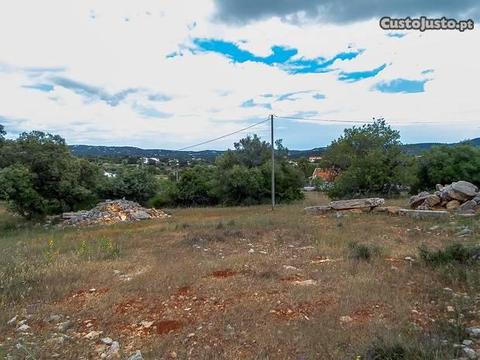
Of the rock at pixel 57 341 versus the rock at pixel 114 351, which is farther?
the rock at pixel 57 341

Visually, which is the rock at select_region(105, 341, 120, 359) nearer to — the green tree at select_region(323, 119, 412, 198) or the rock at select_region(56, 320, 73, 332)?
the rock at select_region(56, 320, 73, 332)

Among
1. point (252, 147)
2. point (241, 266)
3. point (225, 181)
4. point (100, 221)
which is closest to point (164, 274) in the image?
point (241, 266)

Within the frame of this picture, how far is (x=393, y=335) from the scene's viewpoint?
150 inches

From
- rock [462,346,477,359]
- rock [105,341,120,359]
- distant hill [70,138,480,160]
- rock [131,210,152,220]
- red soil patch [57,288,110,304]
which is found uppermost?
distant hill [70,138,480,160]

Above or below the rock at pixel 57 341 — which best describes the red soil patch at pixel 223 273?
below

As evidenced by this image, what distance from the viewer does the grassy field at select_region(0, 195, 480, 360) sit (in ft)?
12.9

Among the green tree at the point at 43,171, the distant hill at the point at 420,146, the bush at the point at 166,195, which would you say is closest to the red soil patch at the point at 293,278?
the green tree at the point at 43,171

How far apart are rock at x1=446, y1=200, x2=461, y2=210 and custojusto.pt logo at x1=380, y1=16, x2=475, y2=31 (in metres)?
9.32

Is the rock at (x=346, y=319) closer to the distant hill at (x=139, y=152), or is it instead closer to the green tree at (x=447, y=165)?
the distant hill at (x=139, y=152)

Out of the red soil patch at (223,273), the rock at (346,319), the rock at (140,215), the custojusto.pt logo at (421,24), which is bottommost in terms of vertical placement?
the rock at (140,215)

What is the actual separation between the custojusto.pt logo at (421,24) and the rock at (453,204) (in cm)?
932

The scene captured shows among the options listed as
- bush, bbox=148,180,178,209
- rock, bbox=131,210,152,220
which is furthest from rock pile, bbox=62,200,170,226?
bush, bbox=148,180,178,209

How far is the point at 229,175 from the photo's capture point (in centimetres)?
2759

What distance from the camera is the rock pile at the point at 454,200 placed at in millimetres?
14520
